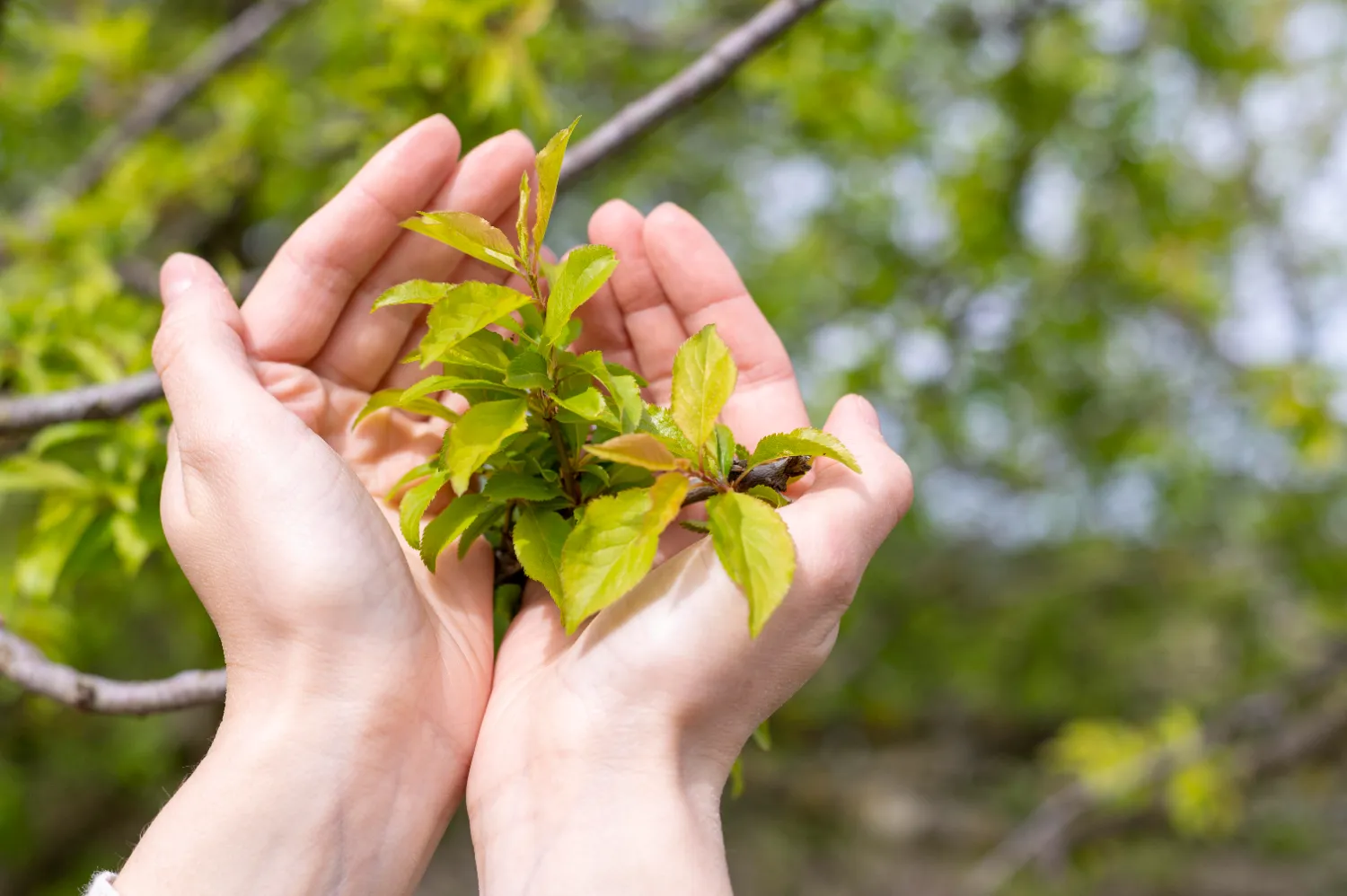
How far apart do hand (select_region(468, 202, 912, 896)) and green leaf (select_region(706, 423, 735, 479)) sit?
0.33ft

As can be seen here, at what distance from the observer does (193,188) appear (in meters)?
2.94

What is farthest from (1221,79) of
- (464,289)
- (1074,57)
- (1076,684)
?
(464,289)

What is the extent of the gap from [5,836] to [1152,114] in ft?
18.1

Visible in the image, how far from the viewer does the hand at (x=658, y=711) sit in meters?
1.08

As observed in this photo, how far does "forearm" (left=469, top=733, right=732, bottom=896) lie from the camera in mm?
1057

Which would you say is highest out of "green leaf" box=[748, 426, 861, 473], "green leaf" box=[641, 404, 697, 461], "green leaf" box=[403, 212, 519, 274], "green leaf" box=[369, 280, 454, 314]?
"green leaf" box=[403, 212, 519, 274]

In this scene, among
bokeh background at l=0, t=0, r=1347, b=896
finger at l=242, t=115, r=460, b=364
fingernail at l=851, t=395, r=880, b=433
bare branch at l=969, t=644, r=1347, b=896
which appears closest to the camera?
fingernail at l=851, t=395, r=880, b=433

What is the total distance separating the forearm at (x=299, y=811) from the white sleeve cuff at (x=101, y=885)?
1cm

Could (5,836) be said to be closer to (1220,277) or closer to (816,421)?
(816,421)

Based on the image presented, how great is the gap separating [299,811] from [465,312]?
2.17 feet

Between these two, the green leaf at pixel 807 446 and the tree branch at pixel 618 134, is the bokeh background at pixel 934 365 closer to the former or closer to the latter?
the tree branch at pixel 618 134

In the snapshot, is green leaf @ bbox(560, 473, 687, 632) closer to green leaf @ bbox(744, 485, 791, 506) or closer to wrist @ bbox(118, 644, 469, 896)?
green leaf @ bbox(744, 485, 791, 506)

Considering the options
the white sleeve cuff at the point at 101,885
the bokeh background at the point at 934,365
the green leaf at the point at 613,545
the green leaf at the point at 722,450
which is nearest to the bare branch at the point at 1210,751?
the bokeh background at the point at 934,365

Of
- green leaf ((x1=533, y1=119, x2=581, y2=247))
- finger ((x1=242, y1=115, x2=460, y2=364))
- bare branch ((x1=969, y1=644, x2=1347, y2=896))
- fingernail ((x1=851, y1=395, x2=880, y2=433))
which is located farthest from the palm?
bare branch ((x1=969, y1=644, x2=1347, y2=896))
